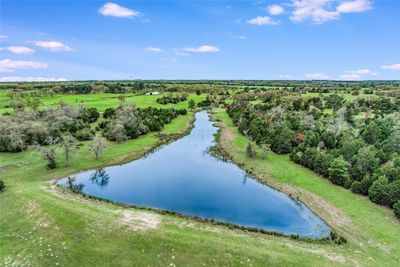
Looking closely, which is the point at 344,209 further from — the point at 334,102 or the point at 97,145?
the point at 334,102

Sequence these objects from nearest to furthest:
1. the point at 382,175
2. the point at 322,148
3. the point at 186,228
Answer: the point at 186,228 → the point at 382,175 → the point at 322,148

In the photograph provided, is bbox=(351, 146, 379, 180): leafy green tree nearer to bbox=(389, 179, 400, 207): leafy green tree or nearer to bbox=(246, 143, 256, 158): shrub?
bbox=(389, 179, 400, 207): leafy green tree

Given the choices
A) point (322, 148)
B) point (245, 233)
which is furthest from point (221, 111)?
point (245, 233)

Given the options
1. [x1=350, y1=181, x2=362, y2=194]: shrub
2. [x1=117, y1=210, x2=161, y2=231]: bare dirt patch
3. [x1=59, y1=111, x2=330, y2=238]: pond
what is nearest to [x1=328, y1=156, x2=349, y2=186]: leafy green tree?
[x1=350, y1=181, x2=362, y2=194]: shrub

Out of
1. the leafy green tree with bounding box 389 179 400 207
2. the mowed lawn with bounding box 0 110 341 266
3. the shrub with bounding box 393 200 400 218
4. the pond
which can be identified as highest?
the leafy green tree with bounding box 389 179 400 207

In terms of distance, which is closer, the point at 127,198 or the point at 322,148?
the point at 127,198

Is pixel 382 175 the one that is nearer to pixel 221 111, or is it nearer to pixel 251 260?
pixel 251 260

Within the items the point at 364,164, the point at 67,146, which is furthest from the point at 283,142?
the point at 67,146

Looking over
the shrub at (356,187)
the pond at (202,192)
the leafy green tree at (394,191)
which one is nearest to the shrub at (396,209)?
the leafy green tree at (394,191)
